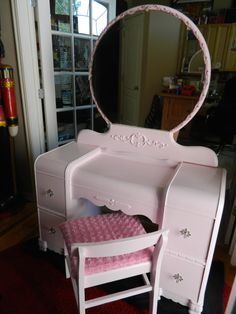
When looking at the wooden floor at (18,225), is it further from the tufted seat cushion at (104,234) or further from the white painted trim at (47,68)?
the tufted seat cushion at (104,234)

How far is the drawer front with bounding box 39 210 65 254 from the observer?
1.35 meters

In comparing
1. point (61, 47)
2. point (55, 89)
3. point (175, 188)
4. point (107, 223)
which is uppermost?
point (61, 47)

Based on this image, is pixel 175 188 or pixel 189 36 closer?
pixel 175 188

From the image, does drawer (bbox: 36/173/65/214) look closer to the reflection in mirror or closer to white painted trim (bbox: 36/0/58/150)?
the reflection in mirror

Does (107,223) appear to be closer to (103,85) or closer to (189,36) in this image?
(103,85)

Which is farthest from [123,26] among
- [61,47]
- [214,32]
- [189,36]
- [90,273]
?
[90,273]

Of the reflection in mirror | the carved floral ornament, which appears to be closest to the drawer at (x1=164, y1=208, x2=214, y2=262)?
the carved floral ornament

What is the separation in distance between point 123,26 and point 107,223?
1064mm

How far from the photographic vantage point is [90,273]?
2.98 feet

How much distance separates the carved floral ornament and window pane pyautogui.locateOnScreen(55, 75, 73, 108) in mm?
716

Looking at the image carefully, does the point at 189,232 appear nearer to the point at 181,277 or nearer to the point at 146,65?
the point at 181,277

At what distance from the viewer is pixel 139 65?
134 cm

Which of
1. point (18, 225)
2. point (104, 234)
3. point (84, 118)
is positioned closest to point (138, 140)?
point (104, 234)

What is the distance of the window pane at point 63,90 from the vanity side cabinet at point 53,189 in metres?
0.55
